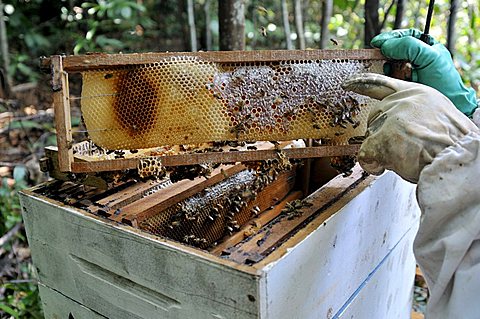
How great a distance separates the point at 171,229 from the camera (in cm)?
146

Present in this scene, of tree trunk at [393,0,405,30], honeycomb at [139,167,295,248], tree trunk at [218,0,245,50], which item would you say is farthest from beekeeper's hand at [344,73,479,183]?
tree trunk at [393,0,405,30]

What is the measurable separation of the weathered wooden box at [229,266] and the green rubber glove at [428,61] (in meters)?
0.35

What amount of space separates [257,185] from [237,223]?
17cm

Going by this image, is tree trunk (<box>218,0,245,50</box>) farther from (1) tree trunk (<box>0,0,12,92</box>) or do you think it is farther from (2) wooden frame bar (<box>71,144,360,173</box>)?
(1) tree trunk (<box>0,0,12,92</box>)

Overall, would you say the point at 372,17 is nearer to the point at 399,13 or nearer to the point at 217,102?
the point at 399,13

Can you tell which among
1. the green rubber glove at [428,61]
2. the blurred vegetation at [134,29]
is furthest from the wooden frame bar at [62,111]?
the blurred vegetation at [134,29]

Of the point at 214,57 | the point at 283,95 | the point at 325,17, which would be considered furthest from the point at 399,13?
the point at 214,57

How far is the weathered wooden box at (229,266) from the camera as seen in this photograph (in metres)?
0.99

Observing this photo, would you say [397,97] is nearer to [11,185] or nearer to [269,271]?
[269,271]

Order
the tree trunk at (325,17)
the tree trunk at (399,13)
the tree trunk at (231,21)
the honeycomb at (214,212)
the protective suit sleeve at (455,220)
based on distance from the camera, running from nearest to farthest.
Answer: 1. the protective suit sleeve at (455,220)
2. the honeycomb at (214,212)
3. the tree trunk at (231,21)
4. the tree trunk at (399,13)
5. the tree trunk at (325,17)

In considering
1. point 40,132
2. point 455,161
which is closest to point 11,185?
point 40,132

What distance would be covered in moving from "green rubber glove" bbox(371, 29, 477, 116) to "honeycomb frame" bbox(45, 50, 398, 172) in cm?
5

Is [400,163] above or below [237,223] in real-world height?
above

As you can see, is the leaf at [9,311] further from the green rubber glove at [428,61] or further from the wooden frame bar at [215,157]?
the green rubber glove at [428,61]
